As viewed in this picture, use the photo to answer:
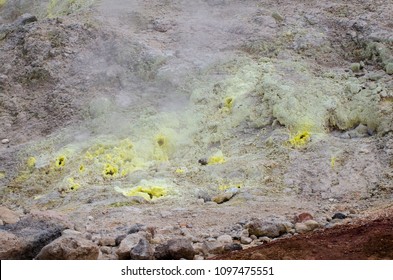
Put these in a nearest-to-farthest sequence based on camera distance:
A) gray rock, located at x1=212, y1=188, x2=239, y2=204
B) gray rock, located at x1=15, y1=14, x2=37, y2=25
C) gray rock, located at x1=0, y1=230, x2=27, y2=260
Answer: gray rock, located at x1=0, y1=230, x2=27, y2=260
gray rock, located at x1=212, y1=188, x2=239, y2=204
gray rock, located at x1=15, y1=14, x2=37, y2=25

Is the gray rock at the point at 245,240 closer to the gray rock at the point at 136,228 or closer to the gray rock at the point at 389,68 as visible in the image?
the gray rock at the point at 136,228

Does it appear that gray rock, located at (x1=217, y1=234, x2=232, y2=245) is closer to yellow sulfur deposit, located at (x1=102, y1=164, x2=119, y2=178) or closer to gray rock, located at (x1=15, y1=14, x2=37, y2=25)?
yellow sulfur deposit, located at (x1=102, y1=164, x2=119, y2=178)

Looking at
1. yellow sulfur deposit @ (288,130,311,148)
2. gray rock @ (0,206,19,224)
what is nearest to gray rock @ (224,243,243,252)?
gray rock @ (0,206,19,224)

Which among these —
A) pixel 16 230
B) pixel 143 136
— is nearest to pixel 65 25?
pixel 143 136

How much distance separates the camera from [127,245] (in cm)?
605

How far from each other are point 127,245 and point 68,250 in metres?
0.75

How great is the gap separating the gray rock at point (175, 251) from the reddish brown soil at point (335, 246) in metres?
0.33

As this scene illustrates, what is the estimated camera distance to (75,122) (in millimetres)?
11891

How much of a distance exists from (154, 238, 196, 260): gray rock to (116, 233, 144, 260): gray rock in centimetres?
39

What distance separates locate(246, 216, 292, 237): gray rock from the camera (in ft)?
21.5

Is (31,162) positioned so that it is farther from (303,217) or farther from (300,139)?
(303,217)

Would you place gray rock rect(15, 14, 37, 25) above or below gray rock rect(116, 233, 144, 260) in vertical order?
below

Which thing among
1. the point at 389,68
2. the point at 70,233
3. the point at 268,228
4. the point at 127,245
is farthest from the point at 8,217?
the point at 389,68

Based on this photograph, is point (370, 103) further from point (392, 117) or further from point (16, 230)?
point (16, 230)
